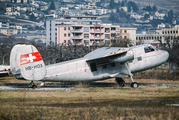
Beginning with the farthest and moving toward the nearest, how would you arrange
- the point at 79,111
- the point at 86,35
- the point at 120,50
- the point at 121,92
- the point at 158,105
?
the point at 86,35 → the point at 120,50 → the point at 121,92 → the point at 158,105 → the point at 79,111

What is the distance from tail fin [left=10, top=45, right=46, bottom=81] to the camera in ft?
90.2

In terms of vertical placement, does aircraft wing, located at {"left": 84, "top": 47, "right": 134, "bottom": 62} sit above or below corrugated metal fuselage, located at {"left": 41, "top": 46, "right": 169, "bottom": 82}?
above

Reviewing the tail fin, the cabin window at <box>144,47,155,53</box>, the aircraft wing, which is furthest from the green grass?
the cabin window at <box>144,47,155,53</box>

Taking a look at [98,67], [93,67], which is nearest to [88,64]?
[93,67]

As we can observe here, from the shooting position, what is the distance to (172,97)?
24.8 m

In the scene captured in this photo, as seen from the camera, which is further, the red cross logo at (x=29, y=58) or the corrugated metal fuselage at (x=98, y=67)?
the corrugated metal fuselage at (x=98, y=67)

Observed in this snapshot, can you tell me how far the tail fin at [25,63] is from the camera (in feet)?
90.2

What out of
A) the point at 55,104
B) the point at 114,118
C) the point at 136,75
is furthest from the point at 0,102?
the point at 136,75

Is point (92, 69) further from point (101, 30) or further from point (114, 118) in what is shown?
point (101, 30)

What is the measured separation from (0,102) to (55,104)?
3759 millimetres

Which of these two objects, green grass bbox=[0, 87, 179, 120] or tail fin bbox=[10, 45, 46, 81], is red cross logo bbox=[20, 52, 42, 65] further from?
green grass bbox=[0, 87, 179, 120]

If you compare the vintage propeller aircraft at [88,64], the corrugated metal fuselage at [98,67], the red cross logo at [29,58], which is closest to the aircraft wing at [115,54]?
the vintage propeller aircraft at [88,64]

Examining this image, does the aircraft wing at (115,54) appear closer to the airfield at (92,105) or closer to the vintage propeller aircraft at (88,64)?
the vintage propeller aircraft at (88,64)

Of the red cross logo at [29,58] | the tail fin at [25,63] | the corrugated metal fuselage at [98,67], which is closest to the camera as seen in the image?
the tail fin at [25,63]
